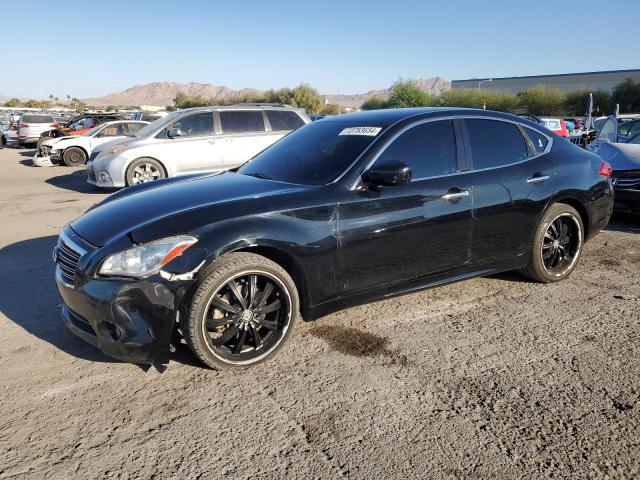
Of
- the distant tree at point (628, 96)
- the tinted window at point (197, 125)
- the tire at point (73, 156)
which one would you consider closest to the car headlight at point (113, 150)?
the tinted window at point (197, 125)

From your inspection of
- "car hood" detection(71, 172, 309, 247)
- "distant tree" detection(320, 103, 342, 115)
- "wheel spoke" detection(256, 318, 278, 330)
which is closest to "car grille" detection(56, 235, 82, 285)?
"car hood" detection(71, 172, 309, 247)

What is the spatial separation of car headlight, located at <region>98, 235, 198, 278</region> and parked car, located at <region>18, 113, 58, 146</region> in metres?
23.3

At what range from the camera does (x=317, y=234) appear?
346 cm

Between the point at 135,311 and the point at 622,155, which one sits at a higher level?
the point at 622,155

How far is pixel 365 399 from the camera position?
300 centimetres

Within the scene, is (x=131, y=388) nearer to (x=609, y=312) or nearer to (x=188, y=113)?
(x=609, y=312)

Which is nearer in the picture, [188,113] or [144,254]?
[144,254]

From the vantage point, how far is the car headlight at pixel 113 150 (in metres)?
10.4

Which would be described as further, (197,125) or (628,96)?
(628,96)

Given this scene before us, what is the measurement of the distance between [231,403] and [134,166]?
8362 millimetres

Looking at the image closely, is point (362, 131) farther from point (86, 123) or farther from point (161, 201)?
point (86, 123)

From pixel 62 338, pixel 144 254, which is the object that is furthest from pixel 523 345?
pixel 62 338

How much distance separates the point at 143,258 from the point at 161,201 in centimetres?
72

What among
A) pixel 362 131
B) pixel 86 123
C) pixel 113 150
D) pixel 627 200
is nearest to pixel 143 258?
pixel 362 131
